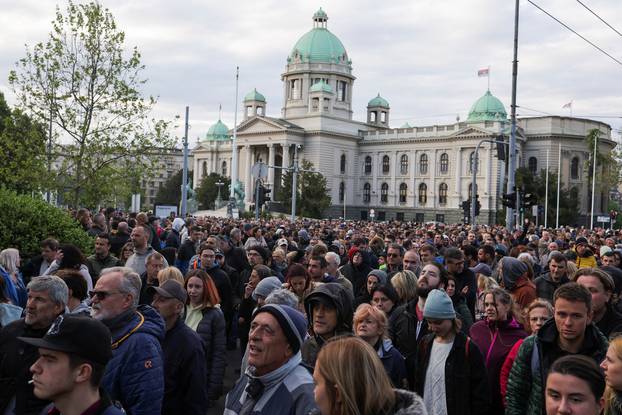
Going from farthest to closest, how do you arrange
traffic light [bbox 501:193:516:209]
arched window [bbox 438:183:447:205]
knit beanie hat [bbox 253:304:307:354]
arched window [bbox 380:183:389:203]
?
arched window [bbox 380:183:389:203], arched window [bbox 438:183:447:205], traffic light [bbox 501:193:516:209], knit beanie hat [bbox 253:304:307:354]

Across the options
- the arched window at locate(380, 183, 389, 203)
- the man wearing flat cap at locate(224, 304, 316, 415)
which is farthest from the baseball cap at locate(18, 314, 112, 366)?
the arched window at locate(380, 183, 389, 203)

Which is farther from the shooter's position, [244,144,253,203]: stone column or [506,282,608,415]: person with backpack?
[244,144,253,203]: stone column

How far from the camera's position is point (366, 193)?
91.4m

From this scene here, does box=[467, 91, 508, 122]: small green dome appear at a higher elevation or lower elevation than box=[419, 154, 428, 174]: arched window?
higher

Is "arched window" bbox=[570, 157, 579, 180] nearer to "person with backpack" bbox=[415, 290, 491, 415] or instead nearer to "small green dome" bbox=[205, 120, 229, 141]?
"small green dome" bbox=[205, 120, 229, 141]

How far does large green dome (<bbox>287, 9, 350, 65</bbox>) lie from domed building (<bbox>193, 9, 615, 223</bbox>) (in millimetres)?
138

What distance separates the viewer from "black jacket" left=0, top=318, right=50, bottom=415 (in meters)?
3.96

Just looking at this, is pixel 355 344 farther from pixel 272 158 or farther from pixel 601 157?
Result: pixel 272 158

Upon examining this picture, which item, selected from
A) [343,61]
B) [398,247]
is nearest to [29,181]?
[398,247]

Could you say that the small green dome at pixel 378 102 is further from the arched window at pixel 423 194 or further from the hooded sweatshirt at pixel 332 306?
the hooded sweatshirt at pixel 332 306

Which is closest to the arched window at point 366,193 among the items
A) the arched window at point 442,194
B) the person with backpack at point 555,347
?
the arched window at point 442,194

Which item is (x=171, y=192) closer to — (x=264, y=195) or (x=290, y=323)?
(x=264, y=195)

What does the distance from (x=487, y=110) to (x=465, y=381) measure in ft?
259

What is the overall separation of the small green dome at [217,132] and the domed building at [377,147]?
7.15 feet
